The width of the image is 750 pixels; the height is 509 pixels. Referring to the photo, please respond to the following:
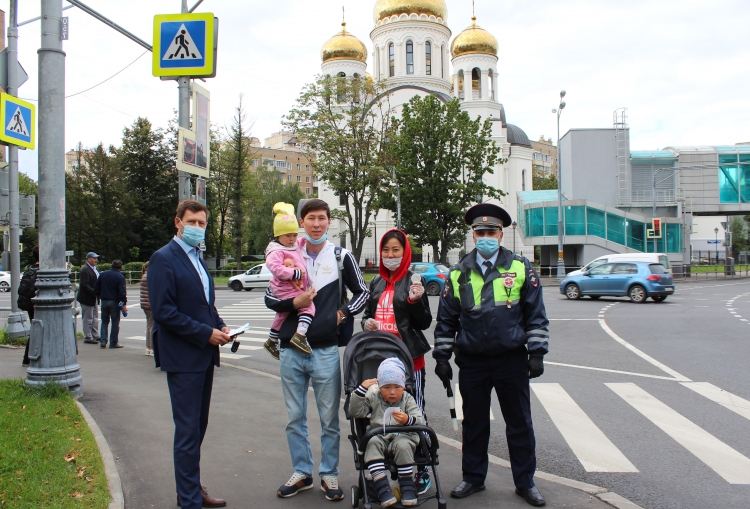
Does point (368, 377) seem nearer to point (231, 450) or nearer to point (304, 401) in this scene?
point (304, 401)

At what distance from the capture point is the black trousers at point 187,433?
404 centimetres

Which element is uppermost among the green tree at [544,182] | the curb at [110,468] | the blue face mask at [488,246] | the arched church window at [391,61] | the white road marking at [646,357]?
the arched church window at [391,61]

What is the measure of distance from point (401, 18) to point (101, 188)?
1239 inches

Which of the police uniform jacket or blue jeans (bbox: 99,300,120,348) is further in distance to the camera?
blue jeans (bbox: 99,300,120,348)

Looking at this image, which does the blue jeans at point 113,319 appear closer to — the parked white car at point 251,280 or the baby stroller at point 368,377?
the baby stroller at point 368,377

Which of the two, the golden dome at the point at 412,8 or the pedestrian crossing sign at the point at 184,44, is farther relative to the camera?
the golden dome at the point at 412,8

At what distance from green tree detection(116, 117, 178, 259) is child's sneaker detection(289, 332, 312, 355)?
5036 cm

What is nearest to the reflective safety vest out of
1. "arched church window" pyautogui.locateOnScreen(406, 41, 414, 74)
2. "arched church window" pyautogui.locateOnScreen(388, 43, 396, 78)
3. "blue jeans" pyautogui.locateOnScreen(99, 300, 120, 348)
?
"blue jeans" pyautogui.locateOnScreen(99, 300, 120, 348)

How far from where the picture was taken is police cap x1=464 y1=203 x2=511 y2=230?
15.4ft

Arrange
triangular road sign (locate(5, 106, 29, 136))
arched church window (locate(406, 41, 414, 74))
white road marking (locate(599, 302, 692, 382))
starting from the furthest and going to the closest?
arched church window (locate(406, 41, 414, 74))
white road marking (locate(599, 302, 692, 382))
triangular road sign (locate(5, 106, 29, 136))

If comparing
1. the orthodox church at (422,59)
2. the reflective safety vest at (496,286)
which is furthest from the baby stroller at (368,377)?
the orthodox church at (422,59)

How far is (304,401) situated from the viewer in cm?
467

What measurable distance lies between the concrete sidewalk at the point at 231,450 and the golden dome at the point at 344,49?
54091 millimetres

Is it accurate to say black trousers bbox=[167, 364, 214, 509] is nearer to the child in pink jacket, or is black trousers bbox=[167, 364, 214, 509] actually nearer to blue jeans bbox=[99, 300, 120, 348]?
the child in pink jacket
